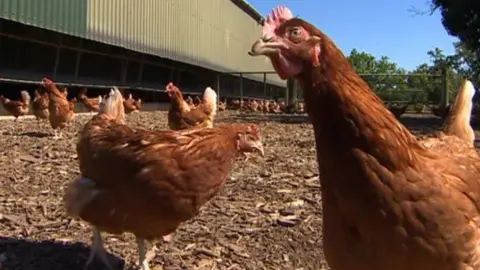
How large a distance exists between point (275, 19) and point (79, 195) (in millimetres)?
2329

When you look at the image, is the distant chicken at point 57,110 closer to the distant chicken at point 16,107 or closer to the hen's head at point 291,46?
the distant chicken at point 16,107

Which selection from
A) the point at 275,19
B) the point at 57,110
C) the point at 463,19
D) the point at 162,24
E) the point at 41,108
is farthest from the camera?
the point at 162,24

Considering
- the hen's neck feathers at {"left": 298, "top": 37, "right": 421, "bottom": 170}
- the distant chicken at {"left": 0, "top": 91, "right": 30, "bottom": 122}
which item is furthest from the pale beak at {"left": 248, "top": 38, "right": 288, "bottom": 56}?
the distant chicken at {"left": 0, "top": 91, "right": 30, "bottom": 122}

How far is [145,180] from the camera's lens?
3846 millimetres

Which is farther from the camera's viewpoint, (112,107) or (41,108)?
(41,108)

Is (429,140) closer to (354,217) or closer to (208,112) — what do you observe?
(354,217)

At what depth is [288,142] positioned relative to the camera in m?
10.7

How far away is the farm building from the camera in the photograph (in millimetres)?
15461

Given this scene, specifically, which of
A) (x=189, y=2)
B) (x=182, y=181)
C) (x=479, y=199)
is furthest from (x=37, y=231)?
(x=189, y=2)

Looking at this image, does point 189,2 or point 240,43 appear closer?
point 189,2

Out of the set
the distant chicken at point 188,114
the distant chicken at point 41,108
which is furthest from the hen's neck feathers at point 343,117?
the distant chicken at point 41,108

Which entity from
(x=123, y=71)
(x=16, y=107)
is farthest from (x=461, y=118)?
(x=123, y=71)

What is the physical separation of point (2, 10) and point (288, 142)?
705 centimetres

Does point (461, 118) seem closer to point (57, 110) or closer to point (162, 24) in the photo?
point (57, 110)
